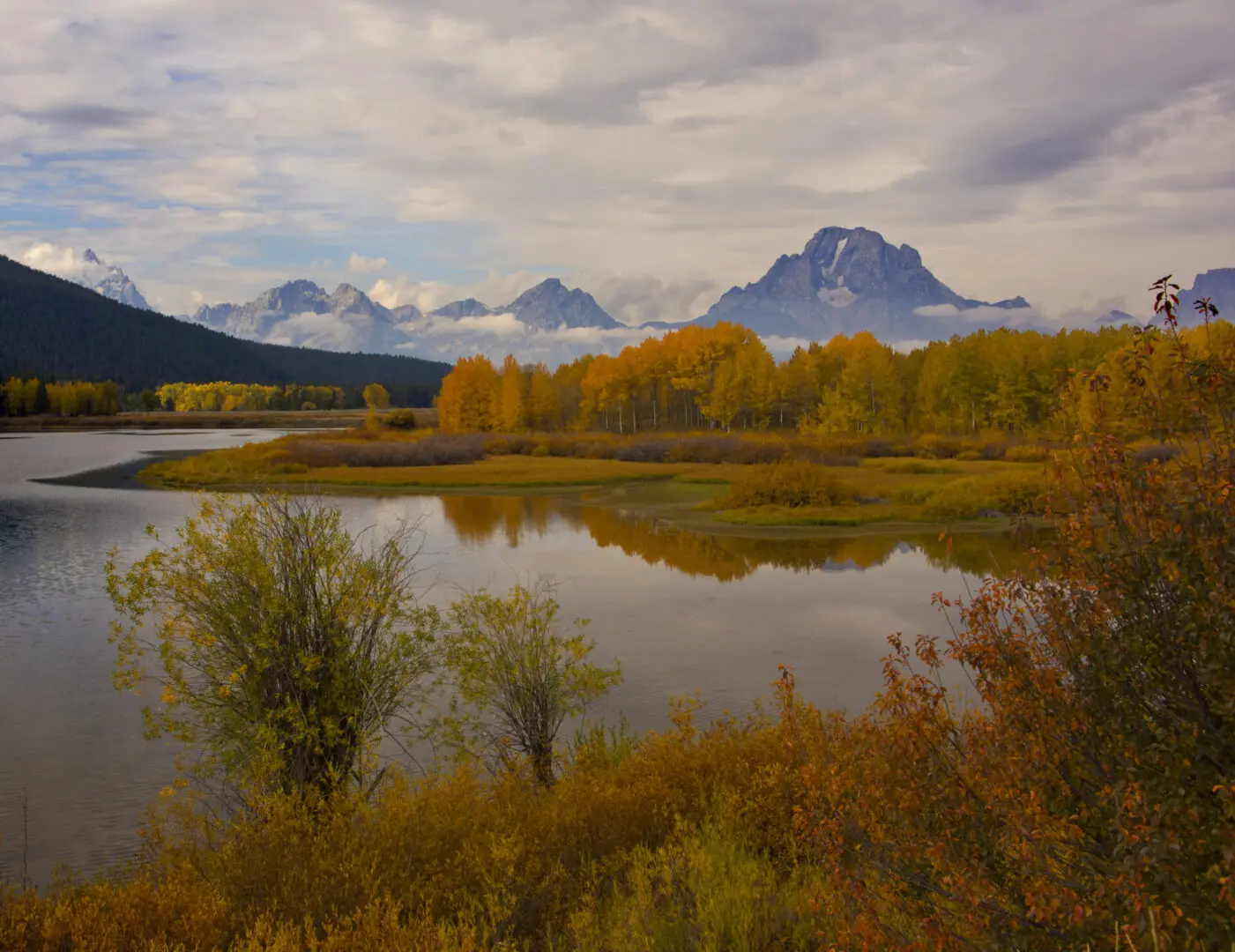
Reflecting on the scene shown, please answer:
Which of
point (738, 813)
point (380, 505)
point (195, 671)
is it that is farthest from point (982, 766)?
point (380, 505)

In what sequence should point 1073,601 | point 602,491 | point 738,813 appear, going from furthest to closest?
1. point 602,491
2. point 738,813
3. point 1073,601

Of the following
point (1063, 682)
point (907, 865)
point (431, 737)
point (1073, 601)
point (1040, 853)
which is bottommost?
point (431, 737)

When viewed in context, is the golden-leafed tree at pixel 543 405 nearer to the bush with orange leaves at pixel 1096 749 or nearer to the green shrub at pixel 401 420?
the green shrub at pixel 401 420

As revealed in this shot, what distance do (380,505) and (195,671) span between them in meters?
32.0

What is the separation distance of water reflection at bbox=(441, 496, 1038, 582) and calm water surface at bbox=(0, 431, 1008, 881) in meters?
0.15

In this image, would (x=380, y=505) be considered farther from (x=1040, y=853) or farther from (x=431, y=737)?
(x=1040, y=853)

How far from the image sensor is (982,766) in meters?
5.75

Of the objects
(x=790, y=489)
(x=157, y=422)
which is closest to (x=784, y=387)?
(x=790, y=489)

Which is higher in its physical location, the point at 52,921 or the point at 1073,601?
the point at 1073,601

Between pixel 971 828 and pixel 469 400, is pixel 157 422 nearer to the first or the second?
pixel 469 400

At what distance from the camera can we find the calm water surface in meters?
12.3

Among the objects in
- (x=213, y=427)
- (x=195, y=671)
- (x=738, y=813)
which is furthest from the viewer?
(x=213, y=427)

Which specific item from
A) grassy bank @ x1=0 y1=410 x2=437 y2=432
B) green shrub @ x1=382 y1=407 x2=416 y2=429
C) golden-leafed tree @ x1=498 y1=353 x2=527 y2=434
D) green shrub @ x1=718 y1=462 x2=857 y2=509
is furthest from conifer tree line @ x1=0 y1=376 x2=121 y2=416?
green shrub @ x1=718 y1=462 x2=857 y2=509

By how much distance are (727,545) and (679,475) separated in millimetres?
25825
